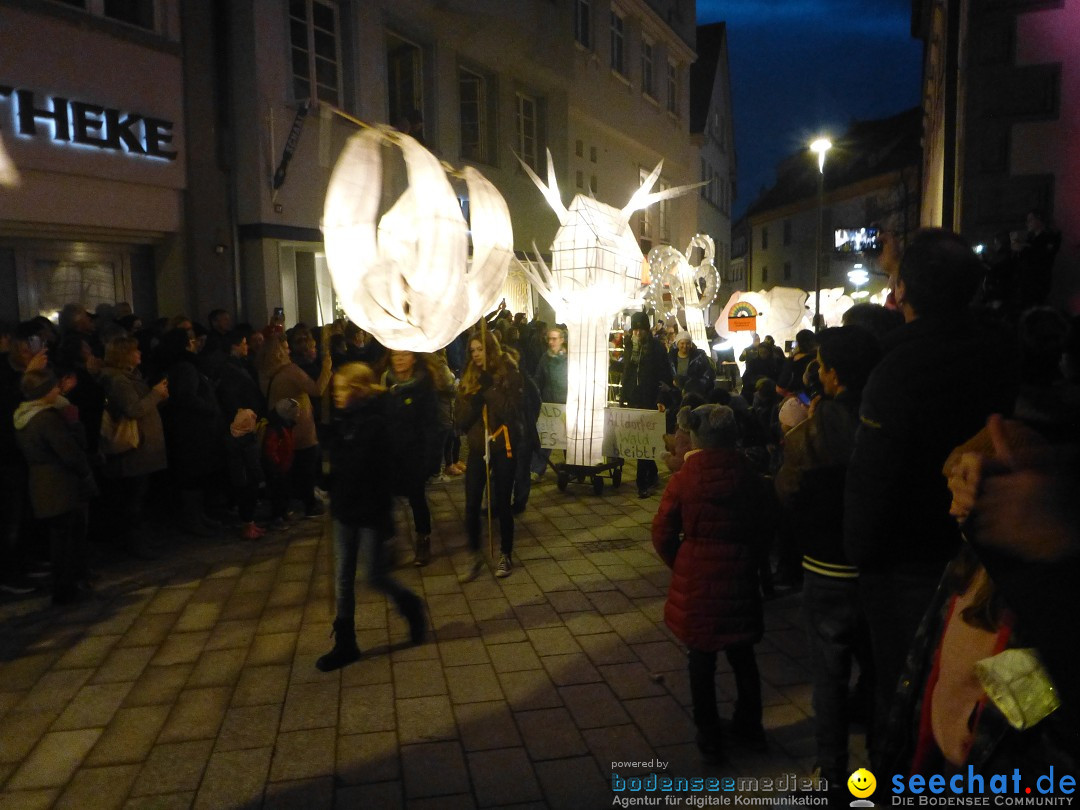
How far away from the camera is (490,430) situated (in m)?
6.51

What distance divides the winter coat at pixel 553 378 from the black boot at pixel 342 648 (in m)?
4.64

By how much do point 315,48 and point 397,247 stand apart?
32.4ft

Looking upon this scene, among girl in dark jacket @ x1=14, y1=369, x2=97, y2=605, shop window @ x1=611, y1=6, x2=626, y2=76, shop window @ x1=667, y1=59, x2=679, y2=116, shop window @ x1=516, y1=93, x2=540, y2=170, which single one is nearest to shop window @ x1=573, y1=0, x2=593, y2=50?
shop window @ x1=611, y1=6, x2=626, y2=76

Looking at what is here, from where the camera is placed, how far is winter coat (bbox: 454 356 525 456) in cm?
651

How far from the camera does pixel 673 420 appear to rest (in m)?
9.38

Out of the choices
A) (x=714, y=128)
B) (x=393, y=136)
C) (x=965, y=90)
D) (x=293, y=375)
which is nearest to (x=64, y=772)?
(x=393, y=136)

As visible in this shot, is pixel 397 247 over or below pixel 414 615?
over

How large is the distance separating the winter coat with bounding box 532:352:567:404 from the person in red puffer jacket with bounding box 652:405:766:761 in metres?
5.40

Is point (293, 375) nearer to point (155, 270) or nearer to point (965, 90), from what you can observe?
point (155, 270)

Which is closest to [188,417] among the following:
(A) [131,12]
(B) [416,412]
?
(B) [416,412]

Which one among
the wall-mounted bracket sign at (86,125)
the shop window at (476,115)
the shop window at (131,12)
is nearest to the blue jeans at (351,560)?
the wall-mounted bracket sign at (86,125)

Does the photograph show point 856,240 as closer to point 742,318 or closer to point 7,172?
point 742,318

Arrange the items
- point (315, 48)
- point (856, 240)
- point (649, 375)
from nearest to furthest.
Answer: point (649, 375)
point (315, 48)
point (856, 240)

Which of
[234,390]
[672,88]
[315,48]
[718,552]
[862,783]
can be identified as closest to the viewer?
[862,783]
